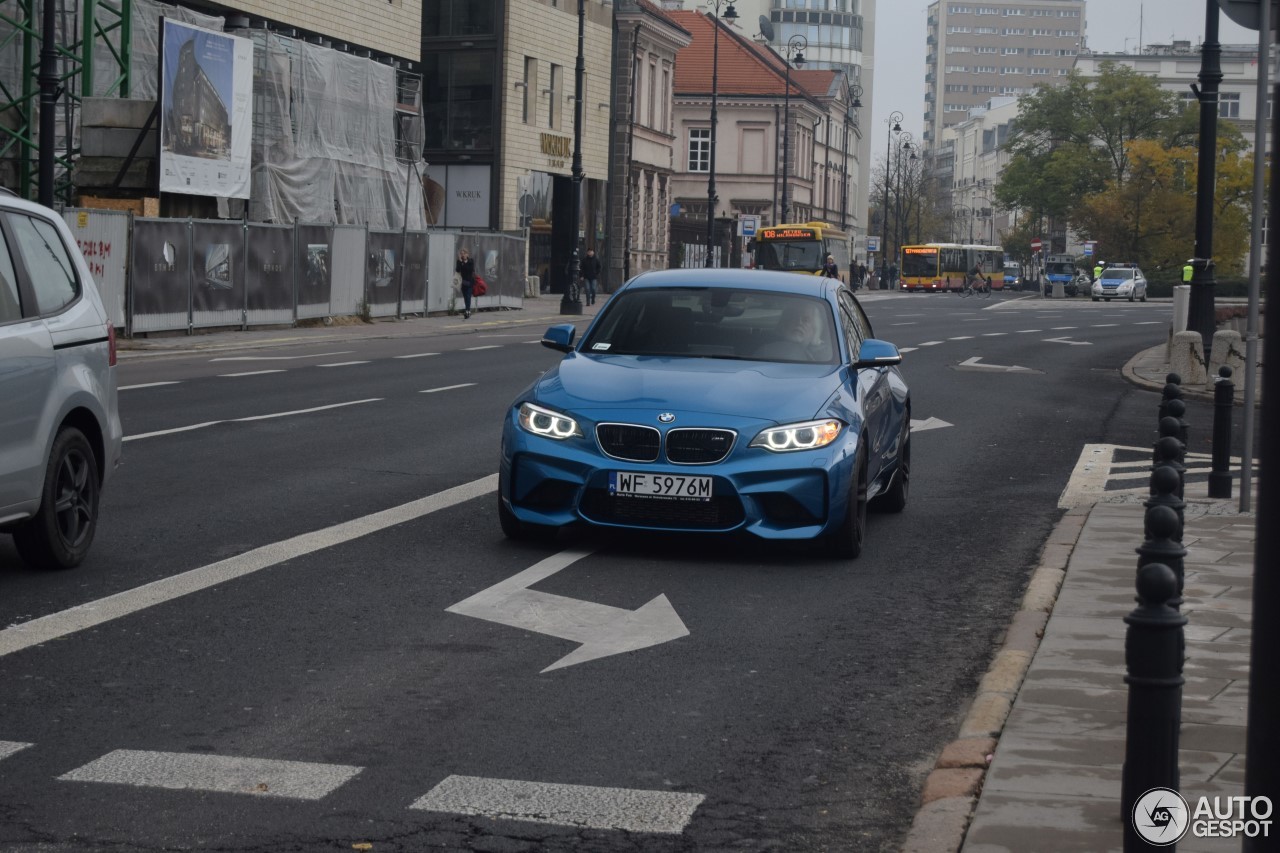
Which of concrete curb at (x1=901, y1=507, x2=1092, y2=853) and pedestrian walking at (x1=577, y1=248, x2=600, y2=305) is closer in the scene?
concrete curb at (x1=901, y1=507, x2=1092, y2=853)

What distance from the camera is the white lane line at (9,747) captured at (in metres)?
5.52

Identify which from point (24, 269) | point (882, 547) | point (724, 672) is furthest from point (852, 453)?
point (24, 269)

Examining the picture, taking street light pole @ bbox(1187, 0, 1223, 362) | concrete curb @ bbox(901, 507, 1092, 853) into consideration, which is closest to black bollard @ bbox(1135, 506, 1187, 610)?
concrete curb @ bbox(901, 507, 1092, 853)

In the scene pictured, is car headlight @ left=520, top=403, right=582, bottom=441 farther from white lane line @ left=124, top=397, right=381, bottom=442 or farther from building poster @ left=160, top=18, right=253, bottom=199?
building poster @ left=160, top=18, right=253, bottom=199

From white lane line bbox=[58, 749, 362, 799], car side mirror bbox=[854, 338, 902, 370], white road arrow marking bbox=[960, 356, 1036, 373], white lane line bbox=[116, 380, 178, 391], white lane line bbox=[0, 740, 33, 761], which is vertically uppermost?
car side mirror bbox=[854, 338, 902, 370]

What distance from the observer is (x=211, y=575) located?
873cm

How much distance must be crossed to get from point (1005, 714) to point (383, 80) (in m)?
45.3

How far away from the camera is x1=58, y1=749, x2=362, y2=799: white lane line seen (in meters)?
5.23

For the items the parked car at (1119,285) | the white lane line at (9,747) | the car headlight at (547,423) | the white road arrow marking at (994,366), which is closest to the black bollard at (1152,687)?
the white lane line at (9,747)

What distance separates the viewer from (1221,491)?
12.2m

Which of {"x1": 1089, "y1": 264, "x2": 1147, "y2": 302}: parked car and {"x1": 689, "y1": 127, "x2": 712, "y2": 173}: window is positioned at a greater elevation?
{"x1": 689, "y1": 127, "x2": 712, "y2": 173}: window

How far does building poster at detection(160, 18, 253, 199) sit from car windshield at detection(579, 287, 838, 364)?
86.0 feet

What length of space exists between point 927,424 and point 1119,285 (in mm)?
71476
